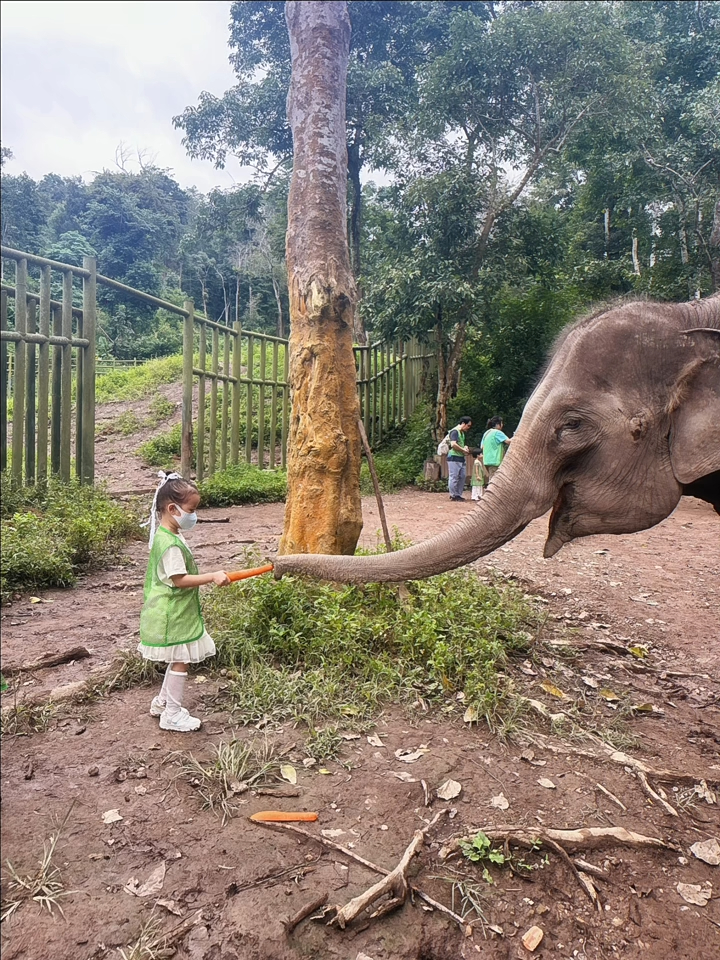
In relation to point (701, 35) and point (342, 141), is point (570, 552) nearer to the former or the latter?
point (342, 141)

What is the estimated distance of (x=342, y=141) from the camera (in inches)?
111

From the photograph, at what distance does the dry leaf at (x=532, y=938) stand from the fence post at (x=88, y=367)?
145 cm

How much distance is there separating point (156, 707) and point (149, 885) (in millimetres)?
587

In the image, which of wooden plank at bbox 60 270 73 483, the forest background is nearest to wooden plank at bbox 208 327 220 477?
wooden plank at bbox 60 270 73 483

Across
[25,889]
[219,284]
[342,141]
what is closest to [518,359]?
[342,141]

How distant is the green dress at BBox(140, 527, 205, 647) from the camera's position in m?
1.53

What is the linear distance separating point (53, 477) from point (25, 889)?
32.2 inches

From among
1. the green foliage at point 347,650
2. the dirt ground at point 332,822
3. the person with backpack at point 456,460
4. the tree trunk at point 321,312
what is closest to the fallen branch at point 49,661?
the dirt ground at point 332,822

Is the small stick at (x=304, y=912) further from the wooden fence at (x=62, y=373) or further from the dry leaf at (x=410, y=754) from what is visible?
the wooden fence at (x=62, y=373)

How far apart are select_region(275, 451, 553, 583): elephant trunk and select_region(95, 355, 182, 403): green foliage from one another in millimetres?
853

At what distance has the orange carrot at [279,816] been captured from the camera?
153 centimetres

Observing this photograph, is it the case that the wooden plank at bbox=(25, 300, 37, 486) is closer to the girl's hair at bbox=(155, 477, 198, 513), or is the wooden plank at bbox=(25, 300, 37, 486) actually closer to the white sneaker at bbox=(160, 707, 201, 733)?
the girl's hair at bbox=(155, 477, 198, 513)

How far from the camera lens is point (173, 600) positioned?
1.63 m

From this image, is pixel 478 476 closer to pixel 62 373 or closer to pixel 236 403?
pixel 236 403
